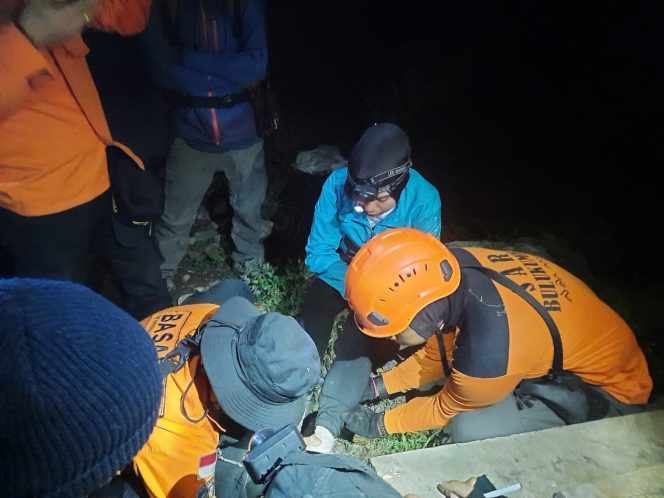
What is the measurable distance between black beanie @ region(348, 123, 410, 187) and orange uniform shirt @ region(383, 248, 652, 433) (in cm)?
76

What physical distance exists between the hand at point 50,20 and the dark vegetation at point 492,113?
1.68 meters

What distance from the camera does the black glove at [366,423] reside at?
3.11m

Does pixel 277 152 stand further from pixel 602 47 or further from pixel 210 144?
pixel 602 47

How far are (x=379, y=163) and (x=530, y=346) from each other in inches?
55.9

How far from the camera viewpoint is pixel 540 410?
9.82 feet

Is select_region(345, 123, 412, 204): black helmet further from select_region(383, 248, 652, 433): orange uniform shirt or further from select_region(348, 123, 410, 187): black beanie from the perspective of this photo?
select_region(383, 248, 652, 433): orange uniform shirt

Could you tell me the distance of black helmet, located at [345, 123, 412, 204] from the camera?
310cm

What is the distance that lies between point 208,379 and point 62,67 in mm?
1855

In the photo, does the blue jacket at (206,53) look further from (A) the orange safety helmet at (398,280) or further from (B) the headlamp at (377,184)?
(A) the orange safety helmet at (398,280)

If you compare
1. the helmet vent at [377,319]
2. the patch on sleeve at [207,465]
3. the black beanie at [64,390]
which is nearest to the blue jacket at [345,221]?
the helmet vent at [377,319]

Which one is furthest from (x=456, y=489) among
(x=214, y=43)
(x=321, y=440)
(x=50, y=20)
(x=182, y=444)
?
(x=214, y=43)

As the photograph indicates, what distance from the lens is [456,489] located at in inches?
83.7

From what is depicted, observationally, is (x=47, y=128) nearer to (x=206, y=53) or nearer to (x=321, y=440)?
(x=206, y=53)

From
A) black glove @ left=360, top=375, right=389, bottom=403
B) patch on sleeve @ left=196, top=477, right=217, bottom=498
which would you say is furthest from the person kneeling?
patch on sleeve @ left=196, top=477, right=217, bottom=498
